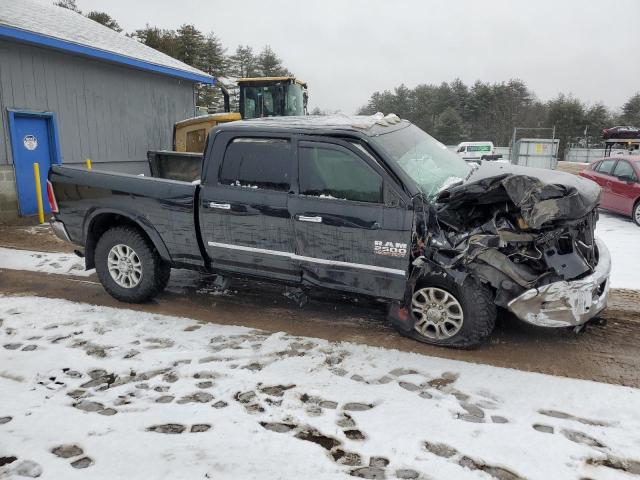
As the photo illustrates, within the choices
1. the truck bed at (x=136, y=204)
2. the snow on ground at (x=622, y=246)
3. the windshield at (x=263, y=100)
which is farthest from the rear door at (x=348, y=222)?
the windshield at (x=263, y=100)

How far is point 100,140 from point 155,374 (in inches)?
400

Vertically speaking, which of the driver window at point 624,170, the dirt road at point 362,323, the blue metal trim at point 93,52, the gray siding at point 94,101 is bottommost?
the dirt road at point 362,323

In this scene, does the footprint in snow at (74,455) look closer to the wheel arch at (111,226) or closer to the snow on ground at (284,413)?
the snow on ground at (284,413)

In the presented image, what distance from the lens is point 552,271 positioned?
3646 mm

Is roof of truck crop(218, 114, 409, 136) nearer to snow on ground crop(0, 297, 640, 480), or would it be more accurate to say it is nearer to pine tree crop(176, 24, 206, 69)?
snow on ground crop(0, 297, 640, 480)

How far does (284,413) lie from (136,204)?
2846 millimetres

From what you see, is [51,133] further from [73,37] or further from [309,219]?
[309,219]

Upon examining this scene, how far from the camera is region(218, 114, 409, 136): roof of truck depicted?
13.5ft

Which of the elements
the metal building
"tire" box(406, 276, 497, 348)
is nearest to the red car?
"tire" box(406, 276, 497, 348)

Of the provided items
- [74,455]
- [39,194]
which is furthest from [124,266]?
[39,194]

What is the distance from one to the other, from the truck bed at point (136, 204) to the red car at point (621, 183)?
9.19 metres

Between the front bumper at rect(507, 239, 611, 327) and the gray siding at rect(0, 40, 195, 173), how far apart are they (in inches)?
402

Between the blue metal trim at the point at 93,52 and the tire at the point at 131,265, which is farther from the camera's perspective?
the blue metal trim at the point at 93,52

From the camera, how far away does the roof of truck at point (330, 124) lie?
4.11m
